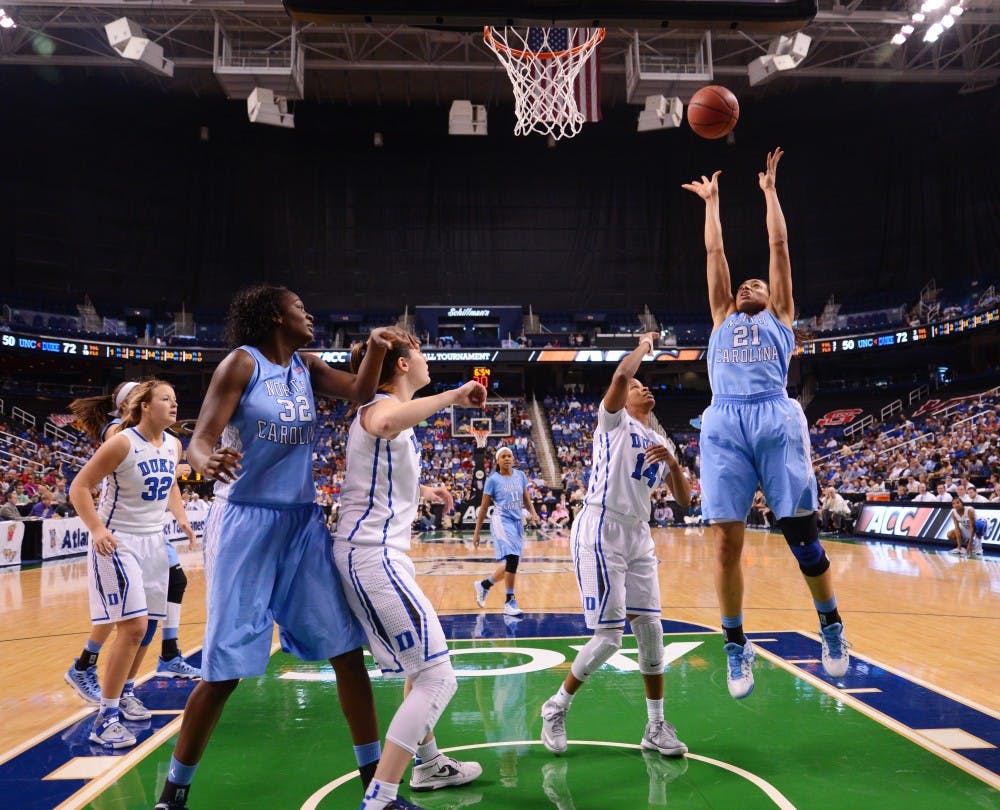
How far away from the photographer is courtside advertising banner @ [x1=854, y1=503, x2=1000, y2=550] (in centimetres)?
1520

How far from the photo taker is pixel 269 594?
3.07 metres

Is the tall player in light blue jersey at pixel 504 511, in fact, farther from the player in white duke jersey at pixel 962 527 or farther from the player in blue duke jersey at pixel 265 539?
the player in white duke jersey at pixel 962 527

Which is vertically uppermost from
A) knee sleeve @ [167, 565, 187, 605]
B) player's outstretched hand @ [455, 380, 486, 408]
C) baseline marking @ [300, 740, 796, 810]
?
player's outstretched hand @ [455, 380, 486, 408]

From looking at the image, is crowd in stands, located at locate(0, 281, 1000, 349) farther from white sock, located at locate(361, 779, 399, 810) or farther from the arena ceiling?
white sock, located at locate(361, 779, 399, 810)

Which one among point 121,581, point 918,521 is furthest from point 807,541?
point 918,521

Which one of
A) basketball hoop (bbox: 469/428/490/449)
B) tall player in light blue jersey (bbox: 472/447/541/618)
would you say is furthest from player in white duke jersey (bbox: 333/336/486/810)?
basketball hoop (bbox: 469/428/490/449)

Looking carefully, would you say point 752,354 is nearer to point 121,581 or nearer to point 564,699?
point 564,699

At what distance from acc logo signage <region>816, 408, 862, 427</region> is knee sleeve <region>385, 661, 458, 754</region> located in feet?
106

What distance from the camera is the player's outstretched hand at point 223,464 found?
2793 mm

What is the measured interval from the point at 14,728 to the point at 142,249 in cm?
3361

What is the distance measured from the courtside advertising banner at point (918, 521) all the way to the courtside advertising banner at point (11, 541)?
17.9 meters

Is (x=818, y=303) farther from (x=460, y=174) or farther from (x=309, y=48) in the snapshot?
(x=309, y=48)

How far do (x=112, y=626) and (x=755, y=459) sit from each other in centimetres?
397

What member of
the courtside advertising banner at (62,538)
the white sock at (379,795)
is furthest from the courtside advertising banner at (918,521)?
the courtside advertising banner at (62,538)
